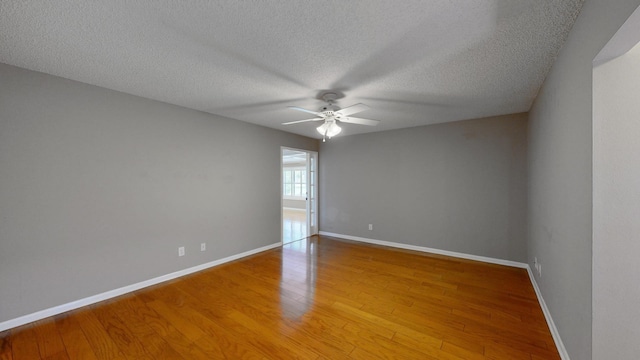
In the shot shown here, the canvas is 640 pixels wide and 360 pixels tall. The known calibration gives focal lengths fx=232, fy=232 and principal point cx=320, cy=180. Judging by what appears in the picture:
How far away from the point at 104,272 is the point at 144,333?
1112 mm

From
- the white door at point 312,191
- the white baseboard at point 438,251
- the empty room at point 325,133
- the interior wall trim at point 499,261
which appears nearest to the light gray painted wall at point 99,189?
the empty room at point 325,133

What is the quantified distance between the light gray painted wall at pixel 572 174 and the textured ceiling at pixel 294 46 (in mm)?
223

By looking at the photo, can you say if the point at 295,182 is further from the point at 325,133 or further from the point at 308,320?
the point at 308,320

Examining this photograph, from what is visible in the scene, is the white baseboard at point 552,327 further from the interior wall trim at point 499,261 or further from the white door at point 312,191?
the white door at point 312,191

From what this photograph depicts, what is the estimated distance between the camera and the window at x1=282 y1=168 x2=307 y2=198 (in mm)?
9566

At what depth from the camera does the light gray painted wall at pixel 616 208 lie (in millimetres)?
1183

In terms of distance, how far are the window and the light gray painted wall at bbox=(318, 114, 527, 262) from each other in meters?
4.04

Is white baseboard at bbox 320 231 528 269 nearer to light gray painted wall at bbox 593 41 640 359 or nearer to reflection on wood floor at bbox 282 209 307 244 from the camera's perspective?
reflection on wood floor at bbox 282 209 307 244

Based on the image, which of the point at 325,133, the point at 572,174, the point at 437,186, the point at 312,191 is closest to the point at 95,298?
the point at 325,133

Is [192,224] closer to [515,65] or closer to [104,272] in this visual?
[104,272]

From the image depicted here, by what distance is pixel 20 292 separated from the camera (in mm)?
2152

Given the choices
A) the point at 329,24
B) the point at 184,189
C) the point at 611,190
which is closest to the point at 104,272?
the point at 184,189

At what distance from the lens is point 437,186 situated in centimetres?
423

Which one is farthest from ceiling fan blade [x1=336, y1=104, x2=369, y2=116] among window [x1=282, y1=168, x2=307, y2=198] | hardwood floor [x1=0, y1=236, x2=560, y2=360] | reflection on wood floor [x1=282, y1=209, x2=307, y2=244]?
window [x1=282, y1=168, x2=307, y2=198]
